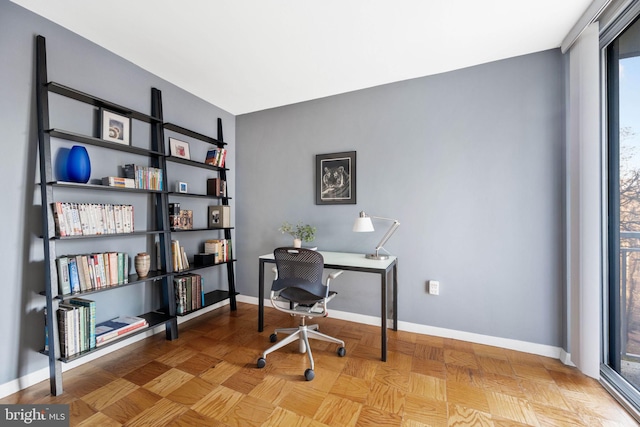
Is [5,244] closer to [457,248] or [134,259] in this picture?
[134,259]

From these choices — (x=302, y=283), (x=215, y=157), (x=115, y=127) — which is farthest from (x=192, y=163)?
(x=302, y=283)

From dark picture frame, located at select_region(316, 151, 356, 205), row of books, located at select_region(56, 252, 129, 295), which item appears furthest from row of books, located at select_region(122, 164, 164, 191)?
dark picture frame, located at select_region(316, 151, 356, 205)

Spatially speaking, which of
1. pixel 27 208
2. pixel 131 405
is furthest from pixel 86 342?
pixel 27 208

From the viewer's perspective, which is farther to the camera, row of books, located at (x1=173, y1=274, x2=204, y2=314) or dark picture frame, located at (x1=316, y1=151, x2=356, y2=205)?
dark picture frame, located at (x1=316, y1=151, x2=356, y2=205)

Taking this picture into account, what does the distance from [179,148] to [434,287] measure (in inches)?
119

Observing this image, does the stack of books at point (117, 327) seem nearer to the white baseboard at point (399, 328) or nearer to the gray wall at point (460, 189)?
the white baseboard at point (399, 328)

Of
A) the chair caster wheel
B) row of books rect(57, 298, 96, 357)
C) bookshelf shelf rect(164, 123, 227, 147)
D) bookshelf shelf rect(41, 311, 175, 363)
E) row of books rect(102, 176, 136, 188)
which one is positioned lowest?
the chair caster wheel

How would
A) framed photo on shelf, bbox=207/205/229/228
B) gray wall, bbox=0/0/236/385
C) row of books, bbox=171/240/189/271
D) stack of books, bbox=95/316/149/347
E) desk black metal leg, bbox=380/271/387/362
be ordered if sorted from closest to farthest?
gray wall, bbox=0/0/236/385 → stack of books, bbox=95/316/149/347 → desk black metal leg, bbox=380/271/387/362 → row of books, bbox=171/240/189/271 → framed photo on shelf, bbox=207/205/229/228

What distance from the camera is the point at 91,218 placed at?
1.93 m

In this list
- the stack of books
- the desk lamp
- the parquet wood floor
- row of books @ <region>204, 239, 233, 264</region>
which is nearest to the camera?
the parquet wood floor

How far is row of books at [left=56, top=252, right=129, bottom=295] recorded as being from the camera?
5.83 ft

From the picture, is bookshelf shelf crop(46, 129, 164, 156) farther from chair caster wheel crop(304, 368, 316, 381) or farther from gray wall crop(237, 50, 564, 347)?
chair caster wheel crop(304, 368, 316, 381)

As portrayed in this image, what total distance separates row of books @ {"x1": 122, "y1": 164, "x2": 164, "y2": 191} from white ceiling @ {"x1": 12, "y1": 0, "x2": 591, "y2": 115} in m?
1.00

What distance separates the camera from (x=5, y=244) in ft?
5.47
